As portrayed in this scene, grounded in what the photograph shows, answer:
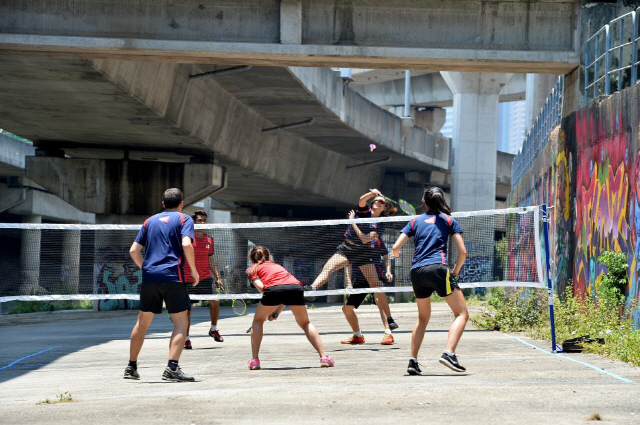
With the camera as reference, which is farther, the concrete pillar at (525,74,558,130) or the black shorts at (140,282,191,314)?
the concrete pillar at (525,74,558,130)

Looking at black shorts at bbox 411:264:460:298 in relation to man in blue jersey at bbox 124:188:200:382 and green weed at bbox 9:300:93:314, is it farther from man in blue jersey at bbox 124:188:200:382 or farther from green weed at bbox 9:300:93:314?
green weed at bbox 9:300:93:314

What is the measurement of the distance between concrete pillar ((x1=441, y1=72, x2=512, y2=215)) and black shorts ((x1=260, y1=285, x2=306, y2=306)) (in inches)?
1403

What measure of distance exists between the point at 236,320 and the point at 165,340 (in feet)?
20.8

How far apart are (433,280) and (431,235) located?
0.49m

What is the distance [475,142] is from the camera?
46.9 m

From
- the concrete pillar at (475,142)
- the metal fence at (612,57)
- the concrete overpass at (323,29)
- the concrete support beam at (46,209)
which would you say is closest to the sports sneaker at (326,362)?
the metal fence at (612,57)

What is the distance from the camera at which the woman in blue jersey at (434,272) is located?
10273 millimetres

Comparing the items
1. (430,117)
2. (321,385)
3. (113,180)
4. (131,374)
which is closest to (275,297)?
(131,374)

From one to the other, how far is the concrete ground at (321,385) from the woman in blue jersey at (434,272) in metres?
0.33

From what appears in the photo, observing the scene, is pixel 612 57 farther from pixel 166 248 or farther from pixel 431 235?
pixel 166 248

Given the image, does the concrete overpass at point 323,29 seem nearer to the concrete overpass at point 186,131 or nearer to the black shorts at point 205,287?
the concrete overpass at point 186,131

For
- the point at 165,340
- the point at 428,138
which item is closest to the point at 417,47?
the point at 165,340

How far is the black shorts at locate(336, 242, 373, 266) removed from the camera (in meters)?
14.8

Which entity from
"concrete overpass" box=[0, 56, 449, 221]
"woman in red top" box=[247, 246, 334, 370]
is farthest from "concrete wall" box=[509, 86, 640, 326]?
"concrete overpass" box=[0, 56, 449, 221]
